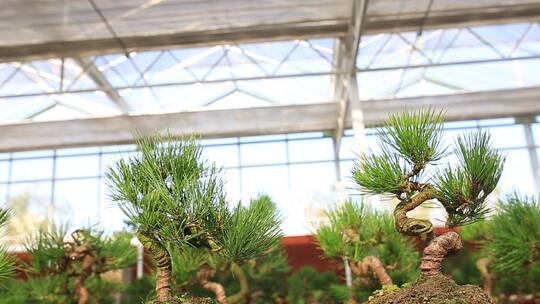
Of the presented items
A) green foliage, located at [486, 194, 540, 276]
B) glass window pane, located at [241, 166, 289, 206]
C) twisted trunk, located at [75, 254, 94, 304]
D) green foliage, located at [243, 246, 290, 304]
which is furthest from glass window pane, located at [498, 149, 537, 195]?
twisted trunk, located at [75, 254, 94, 304]

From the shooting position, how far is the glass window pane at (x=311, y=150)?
39.6ft

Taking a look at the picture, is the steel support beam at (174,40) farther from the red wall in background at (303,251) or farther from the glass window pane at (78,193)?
the glass window pane at (78,193)

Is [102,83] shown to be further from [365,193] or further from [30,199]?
[365,193]

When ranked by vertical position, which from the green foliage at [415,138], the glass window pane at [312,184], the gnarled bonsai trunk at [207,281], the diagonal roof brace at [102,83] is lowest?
the gnarled bonsai trunk at [207,281]

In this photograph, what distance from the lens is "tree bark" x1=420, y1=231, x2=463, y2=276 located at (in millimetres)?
1824

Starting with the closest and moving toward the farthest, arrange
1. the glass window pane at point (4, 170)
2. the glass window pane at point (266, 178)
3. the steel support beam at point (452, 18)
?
the steel support beam at point (452, 18), the glass window pane at point (266, 178), the glass window pane at point (4, 170)

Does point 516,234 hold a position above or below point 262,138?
below

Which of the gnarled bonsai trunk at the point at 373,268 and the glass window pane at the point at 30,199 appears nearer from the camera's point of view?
the gnarled bonsai trunk at the point at 373,268

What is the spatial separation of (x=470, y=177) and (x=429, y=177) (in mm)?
179

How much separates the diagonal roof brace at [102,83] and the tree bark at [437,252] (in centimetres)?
677

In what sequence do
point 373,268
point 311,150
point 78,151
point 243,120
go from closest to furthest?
point 373,268, point 243,120, point 311,150, point 78,151

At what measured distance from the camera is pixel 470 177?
1.90 metres

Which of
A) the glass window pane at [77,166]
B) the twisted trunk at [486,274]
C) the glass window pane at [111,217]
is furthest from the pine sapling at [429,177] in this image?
the glass window pane at [77,166]

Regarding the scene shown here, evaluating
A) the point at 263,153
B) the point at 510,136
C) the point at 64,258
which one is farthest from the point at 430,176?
the point at 510,136
